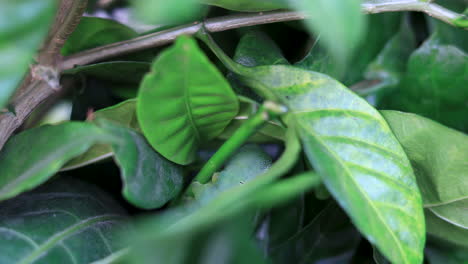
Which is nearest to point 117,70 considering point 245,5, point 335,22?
point 245,5

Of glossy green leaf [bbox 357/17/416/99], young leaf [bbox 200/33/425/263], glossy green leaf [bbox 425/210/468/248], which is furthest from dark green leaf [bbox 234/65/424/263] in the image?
glossy green leaf [bbox 357/17/416/99]

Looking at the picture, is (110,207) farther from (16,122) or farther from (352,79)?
(352,79)

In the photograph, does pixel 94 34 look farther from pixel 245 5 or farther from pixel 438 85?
pixel 438 85

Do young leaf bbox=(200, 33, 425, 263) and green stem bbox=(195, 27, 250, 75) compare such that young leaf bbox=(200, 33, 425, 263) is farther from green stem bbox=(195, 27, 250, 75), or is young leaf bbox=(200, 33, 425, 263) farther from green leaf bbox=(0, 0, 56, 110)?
green leaf bbox=(0, 0, 56, 110)

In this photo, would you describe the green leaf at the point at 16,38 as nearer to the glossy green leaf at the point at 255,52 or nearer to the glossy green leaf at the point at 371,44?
the glossy green leaf at the point at 255,52

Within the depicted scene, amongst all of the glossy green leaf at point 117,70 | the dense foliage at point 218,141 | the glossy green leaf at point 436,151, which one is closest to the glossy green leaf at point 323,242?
the dense foliage at point 218,141

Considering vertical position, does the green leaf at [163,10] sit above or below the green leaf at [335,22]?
above
